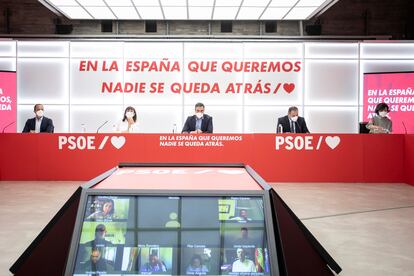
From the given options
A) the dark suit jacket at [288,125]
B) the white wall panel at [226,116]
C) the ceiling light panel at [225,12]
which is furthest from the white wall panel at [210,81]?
the dark suit jacket at [288,125]

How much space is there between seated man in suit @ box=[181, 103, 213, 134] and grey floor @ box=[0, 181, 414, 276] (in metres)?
1.66

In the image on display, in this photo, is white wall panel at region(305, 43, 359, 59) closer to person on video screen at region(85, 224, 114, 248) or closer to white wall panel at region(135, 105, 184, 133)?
white wall panel at region(135, 105, 184, 133)

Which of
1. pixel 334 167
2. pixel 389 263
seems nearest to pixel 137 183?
pixel 389 263

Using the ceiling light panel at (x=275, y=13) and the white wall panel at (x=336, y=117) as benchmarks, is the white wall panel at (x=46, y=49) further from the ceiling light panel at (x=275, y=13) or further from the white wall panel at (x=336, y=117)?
the white wall panel at (x=336, y=117)

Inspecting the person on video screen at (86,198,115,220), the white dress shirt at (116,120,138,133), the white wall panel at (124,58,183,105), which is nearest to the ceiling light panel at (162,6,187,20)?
the white wall panel at (124,58,183,105)

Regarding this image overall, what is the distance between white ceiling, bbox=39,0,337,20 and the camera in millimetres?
8820

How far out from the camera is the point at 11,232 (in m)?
3.77

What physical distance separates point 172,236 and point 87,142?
5641 mm

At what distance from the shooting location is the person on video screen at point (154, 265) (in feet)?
5.48

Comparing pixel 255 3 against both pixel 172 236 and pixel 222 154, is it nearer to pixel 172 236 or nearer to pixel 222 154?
A: pixel 222 154

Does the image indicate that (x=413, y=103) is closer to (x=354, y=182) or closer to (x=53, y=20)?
(x=354, y=182)

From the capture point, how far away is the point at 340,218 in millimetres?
4453

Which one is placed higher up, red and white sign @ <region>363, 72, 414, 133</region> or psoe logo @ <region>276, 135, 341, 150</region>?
red and white sign @ <region>363, 72, 414, 133</region>

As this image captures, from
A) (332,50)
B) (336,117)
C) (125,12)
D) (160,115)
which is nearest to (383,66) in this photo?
(332,50)
